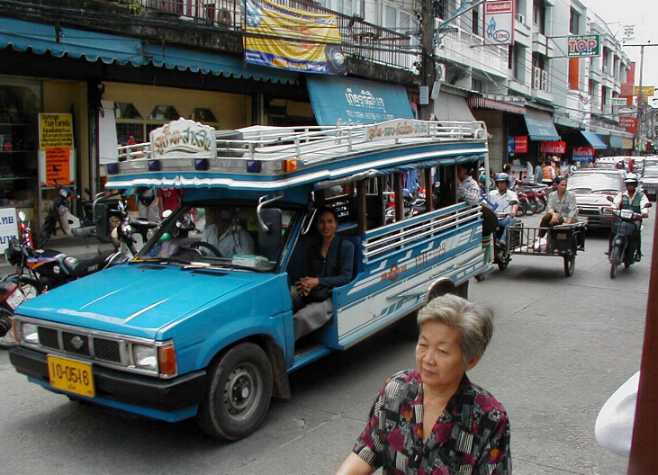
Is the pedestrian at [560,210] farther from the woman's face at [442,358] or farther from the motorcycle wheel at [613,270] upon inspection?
the woman's face at [442,358]

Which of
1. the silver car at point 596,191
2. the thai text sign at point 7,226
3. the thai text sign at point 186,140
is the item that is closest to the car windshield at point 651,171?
the silver car at point 596,191

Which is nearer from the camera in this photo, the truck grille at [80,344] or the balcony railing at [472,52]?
the truck grille at [80,344]

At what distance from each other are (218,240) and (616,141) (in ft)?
187

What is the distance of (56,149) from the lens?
40.9ft

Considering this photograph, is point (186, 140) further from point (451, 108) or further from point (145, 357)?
point (451, 108)

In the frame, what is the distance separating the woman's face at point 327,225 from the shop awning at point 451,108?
16691mm

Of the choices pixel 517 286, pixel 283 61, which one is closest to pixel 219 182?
pixel 517 286

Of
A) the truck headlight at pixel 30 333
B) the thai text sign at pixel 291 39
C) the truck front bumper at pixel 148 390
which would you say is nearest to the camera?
the truck front bumper at pixel 148 390

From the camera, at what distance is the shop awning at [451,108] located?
887 inches

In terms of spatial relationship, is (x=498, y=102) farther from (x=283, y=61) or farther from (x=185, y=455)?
(x=185, y=455)

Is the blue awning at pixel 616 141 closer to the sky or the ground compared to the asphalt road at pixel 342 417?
closer to the sky

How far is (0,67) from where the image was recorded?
1070 centimetres

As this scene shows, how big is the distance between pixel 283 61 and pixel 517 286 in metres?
7.21

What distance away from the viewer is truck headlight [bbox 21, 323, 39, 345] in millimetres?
4904
